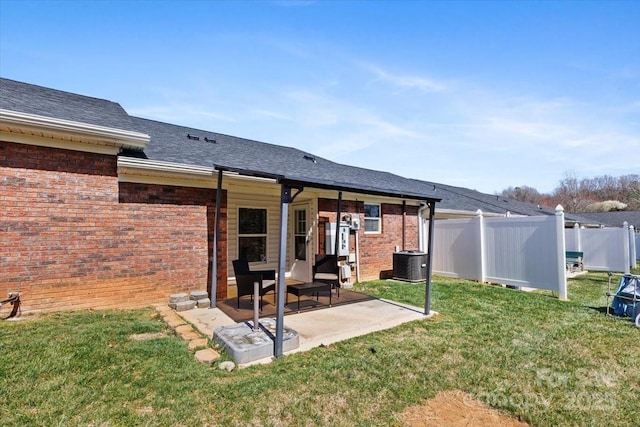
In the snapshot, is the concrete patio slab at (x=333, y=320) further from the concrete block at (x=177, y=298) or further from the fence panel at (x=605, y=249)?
the fence panel at (x=605, y=249)

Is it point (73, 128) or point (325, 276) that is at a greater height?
point (73, 128)

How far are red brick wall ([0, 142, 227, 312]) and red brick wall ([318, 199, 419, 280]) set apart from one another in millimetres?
3522

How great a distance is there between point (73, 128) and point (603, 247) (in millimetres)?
19925

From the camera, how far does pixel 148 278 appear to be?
254 inches

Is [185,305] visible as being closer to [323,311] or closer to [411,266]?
[323,311]

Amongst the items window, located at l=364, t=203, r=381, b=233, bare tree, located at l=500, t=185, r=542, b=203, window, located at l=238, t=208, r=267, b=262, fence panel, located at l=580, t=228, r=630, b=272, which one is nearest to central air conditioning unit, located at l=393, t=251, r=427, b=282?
window, located at l=364, t=203, r=381, b=233

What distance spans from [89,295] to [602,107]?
A: 14.3 metres

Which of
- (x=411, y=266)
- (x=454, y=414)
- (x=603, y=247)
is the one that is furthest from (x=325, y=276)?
(x=603, y=247)

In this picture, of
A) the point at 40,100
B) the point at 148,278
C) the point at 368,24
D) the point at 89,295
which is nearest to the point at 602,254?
the point at 368,24

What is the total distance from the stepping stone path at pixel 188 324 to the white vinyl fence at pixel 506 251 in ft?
26.8

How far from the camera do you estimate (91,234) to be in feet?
19.3

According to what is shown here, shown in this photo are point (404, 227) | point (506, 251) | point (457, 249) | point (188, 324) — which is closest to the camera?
point (188, 324)

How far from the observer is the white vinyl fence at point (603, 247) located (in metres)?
14.2

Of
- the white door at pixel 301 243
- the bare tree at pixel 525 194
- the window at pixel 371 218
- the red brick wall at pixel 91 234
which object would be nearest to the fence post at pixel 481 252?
the window at pixel 371 218
